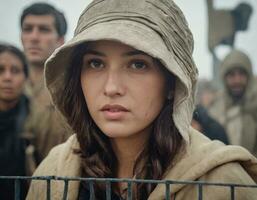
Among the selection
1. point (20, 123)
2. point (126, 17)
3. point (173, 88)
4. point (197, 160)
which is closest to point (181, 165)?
point (197, 160)

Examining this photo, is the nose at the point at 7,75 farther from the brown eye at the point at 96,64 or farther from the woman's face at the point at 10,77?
the brown eye at the point at 96,64

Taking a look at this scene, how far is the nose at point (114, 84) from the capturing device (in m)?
2.41

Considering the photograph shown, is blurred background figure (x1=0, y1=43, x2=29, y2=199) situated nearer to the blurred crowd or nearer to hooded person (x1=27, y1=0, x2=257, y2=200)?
the blurred crowd

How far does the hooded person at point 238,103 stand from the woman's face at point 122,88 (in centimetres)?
405

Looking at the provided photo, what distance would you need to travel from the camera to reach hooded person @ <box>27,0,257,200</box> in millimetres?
2451

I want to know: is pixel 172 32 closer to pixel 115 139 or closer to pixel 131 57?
pixel 131 57

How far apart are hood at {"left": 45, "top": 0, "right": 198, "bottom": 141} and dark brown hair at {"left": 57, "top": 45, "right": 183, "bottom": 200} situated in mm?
102

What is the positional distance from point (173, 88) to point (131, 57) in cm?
26

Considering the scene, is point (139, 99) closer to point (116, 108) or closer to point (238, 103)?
point (116, 108)

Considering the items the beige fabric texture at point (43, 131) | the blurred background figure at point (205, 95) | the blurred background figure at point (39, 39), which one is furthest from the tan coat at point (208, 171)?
the blurred background figure at point (205, 95)

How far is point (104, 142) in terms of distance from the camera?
111 inches

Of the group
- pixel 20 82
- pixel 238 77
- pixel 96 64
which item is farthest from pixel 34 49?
pixel 238 77

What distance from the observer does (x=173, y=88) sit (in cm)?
262

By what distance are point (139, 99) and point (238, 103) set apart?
4980 millimetres
